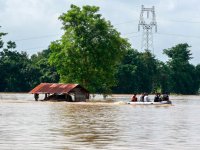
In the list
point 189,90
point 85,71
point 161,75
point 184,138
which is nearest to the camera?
point 184,138

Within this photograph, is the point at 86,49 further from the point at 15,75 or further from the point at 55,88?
the point at 15,75

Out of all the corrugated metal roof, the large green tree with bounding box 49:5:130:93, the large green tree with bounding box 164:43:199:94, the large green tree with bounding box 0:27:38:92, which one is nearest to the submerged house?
the corrugated metal roof

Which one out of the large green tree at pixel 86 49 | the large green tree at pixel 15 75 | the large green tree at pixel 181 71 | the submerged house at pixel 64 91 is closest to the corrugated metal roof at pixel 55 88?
the submerged house at pixel 64 91

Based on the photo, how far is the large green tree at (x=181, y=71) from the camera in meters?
169

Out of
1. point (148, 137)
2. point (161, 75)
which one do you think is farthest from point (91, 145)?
point (161, 75)

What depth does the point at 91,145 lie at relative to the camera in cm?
2072

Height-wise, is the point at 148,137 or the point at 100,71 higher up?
the point at 100,71

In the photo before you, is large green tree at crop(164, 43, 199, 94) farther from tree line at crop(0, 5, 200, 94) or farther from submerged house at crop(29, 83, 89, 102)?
submerged house at crop(29, 83, 89, 102)

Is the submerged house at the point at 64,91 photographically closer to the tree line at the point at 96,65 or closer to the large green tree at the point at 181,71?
the tree line at the point at 96,65

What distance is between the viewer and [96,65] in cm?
9438

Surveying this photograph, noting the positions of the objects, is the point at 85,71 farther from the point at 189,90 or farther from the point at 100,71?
the point at 189,90

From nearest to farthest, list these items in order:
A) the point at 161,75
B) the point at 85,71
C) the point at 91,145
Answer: the point at 91,145 → the point at 85,71 → the point at 161,75

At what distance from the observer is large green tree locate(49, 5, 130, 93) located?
94.0 meters

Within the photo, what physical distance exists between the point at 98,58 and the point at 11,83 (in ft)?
170
